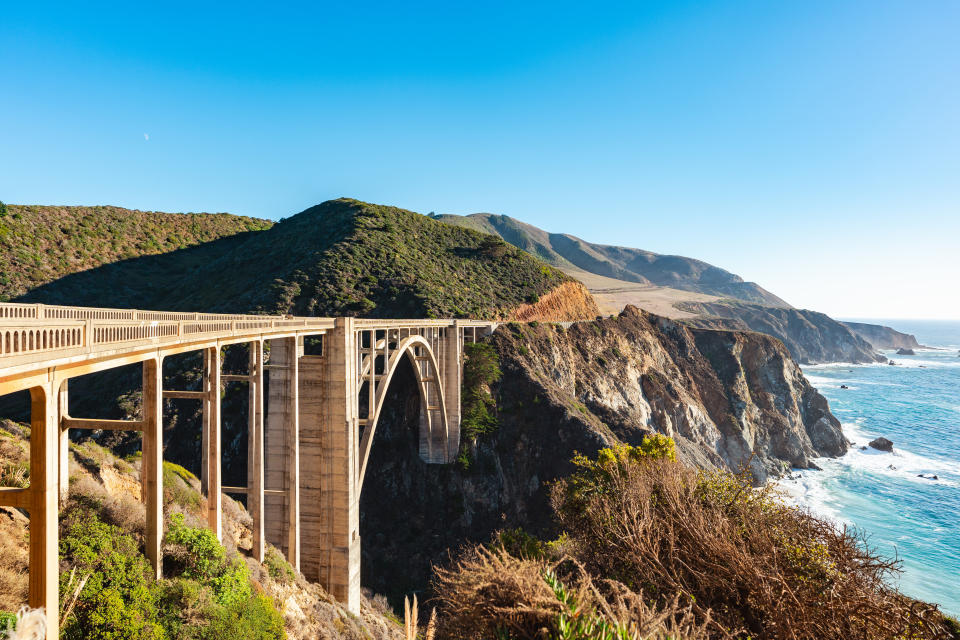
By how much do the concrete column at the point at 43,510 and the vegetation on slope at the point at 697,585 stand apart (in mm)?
5631

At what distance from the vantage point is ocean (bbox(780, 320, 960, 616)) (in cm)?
3238

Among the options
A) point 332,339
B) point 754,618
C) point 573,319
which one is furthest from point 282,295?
point 754,618

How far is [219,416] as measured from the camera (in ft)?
34.4

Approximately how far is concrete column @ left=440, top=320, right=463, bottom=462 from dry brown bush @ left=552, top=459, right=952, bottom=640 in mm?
19306

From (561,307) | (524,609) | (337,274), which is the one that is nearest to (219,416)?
(524,609)

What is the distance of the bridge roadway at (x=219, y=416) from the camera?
5621 mm

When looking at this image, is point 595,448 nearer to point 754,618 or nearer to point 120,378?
point 754,618

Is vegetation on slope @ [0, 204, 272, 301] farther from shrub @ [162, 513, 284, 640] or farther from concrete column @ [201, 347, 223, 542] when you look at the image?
shrub @ [162, 513, 284, 640]

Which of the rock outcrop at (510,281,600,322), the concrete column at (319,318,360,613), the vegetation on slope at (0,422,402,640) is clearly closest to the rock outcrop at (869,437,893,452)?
the rock outcrop at (510,281,600,322)

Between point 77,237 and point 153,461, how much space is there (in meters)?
59.0

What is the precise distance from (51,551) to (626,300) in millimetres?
152746

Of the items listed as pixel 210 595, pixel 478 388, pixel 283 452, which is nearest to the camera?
pixel 210 595

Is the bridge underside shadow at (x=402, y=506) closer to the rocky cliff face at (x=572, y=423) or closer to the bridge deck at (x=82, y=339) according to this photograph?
the rocky cliff face at (x=572, y=423)

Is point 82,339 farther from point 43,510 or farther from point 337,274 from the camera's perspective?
point 337,274
